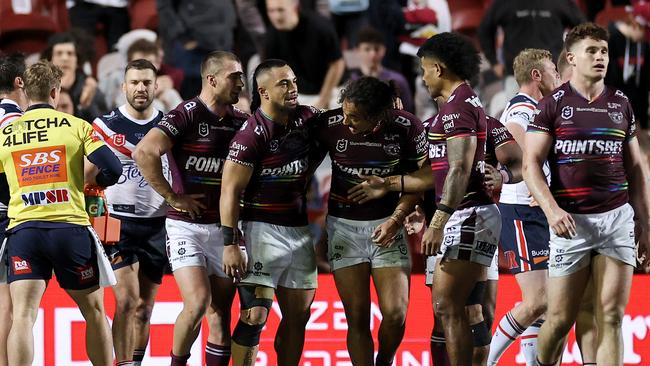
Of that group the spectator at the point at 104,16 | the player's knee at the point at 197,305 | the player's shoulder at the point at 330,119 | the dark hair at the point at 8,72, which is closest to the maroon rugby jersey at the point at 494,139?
the player's shoulder at the point at 330,119

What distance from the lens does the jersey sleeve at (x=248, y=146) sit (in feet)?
23.9

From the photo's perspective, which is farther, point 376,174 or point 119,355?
point 119,355

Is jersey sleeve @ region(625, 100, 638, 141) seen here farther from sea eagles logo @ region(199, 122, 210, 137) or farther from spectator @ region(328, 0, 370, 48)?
spectator @ region(328, 0, 370, 48)

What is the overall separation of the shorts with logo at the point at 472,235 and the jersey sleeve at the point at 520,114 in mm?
1234

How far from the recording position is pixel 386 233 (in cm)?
733

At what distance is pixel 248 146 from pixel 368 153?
791 millimetres

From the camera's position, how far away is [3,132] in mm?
7605

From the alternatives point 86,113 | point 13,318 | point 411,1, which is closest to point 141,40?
point 86,113

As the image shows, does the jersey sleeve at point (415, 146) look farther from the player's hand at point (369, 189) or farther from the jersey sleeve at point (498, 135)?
the jersey sleeve at point (498, 135)

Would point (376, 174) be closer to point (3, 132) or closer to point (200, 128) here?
point (200, 128)

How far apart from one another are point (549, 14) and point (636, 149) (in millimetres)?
4979

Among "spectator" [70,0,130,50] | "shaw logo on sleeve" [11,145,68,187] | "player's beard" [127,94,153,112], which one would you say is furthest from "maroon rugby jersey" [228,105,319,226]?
"spectator" [70,0,130,50]

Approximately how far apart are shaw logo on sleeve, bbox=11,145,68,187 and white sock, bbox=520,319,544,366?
364cm

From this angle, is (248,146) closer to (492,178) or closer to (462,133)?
(462,133)
